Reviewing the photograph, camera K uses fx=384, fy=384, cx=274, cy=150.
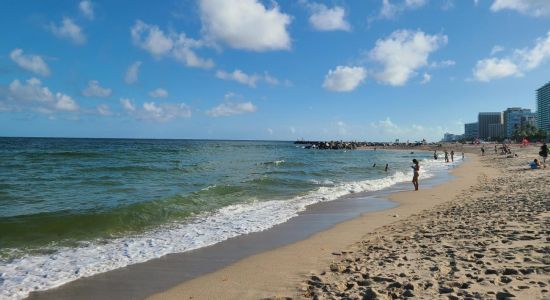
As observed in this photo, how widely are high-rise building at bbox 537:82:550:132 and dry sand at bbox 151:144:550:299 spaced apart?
166458 mm

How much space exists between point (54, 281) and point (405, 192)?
16328 millimetres

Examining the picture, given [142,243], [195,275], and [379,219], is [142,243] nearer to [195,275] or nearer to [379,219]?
[195,275]

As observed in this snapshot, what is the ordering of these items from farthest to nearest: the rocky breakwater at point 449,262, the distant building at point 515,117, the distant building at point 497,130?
the distant building at point 497,130 < the distant building at point 515,117 < the rocky breakwater at point 449,262

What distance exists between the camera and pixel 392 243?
8148 millimetres

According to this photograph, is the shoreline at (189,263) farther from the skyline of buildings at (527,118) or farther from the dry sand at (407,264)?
the skyline of buildings at (527,118)

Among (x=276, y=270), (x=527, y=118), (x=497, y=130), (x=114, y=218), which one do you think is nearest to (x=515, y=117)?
(x=527, y=118)

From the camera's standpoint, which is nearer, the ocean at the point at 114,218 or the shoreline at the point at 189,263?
the shoreline at the point at 189,263

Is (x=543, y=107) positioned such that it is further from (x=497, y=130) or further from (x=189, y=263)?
(x=189, y=263)

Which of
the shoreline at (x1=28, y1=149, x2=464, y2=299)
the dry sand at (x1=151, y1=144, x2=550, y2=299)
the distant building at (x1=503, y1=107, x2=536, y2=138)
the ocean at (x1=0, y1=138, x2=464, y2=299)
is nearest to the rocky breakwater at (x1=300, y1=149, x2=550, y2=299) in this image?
the dry sand at (x1=151, y1=144, x2=550, y2=299)

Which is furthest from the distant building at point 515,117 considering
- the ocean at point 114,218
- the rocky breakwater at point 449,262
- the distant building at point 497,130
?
the rocky breakwater at point 449,262

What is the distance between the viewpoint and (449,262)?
6.25 metres

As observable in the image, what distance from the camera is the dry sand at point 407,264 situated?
17.1 feet

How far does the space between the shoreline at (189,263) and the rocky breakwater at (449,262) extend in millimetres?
2009

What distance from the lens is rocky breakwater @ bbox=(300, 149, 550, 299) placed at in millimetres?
5062
